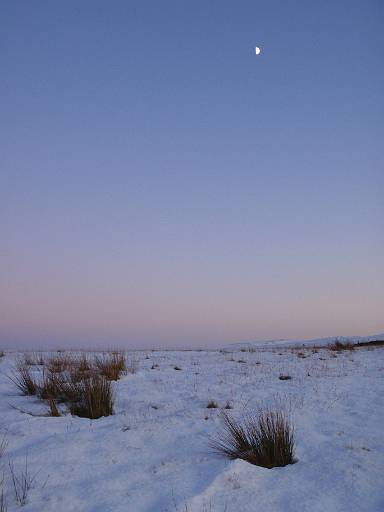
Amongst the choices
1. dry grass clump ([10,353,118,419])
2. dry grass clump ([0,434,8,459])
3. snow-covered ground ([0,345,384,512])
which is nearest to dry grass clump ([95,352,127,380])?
snow-covered ground ([0,345,384,512])

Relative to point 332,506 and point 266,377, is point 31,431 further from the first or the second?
point 266,377

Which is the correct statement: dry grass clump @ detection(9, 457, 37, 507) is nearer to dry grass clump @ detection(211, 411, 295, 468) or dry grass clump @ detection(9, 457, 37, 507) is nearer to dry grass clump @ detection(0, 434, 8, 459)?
dry grass clump @ detection(0, 434, 8, 459)

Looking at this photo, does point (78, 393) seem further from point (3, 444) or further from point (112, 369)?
point (112, 369)

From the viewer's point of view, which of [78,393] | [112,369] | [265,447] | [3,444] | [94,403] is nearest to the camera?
[265,447]

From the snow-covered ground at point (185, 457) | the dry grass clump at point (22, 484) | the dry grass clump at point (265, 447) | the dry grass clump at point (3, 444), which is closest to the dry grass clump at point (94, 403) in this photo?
the snow-covered ground at point (185, 457)

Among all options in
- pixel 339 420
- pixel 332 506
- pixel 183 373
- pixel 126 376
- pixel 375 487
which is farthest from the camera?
pixel 183 373

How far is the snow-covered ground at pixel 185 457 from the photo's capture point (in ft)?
9.32

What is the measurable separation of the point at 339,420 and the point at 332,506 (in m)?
2.21

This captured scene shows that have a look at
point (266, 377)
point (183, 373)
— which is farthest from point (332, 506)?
point (183, 373)

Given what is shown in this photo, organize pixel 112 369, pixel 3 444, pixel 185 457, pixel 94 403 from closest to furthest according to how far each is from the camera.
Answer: pixel 185 457 < pixel 3 444 < pixel 94 403 < pixel 112 369

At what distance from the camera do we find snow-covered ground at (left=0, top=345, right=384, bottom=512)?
2.84 metres

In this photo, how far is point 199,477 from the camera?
321 cm

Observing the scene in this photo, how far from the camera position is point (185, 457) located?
365 centimetres

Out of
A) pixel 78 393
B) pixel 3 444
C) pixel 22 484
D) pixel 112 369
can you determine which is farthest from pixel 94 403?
pixel 112 369
